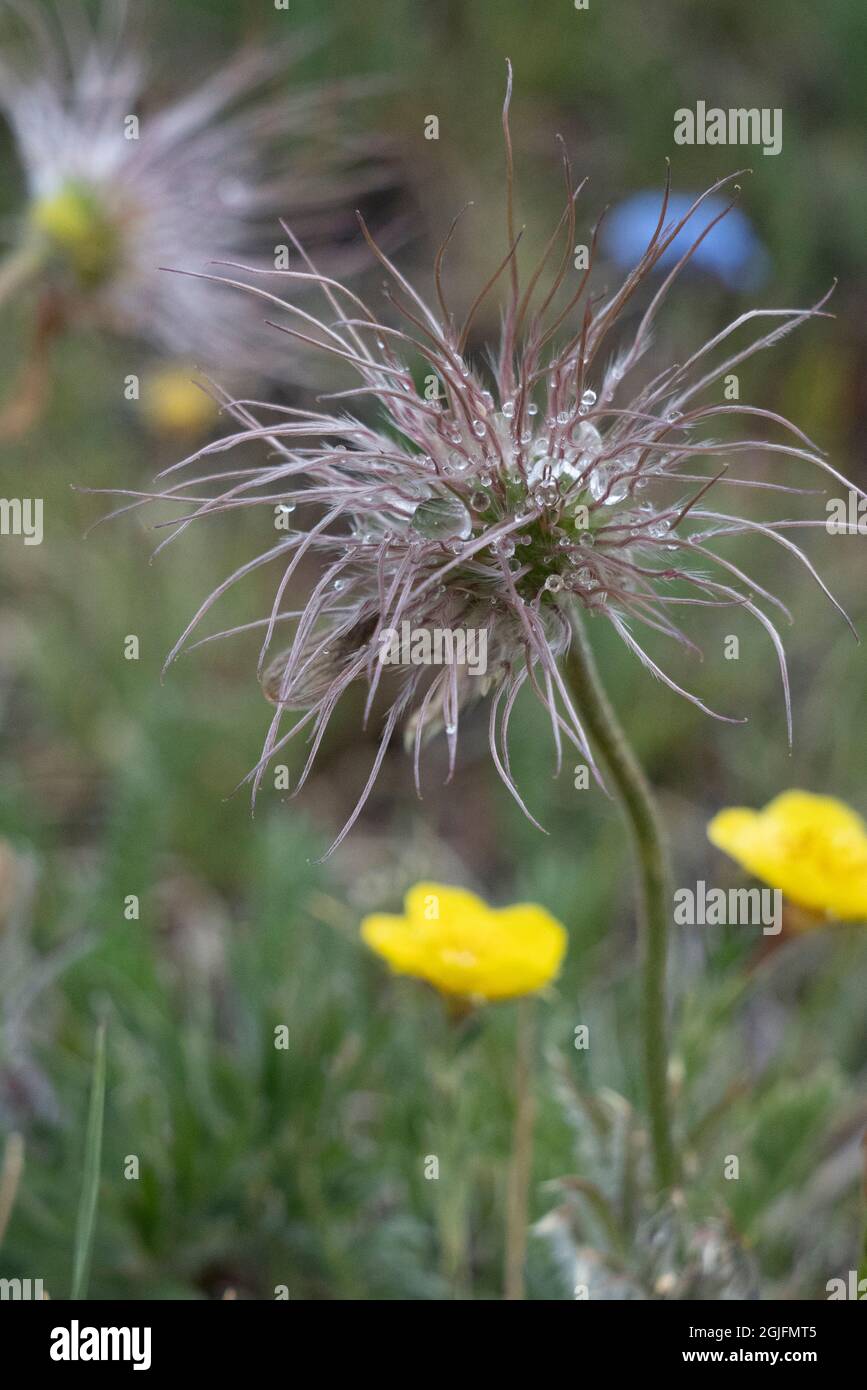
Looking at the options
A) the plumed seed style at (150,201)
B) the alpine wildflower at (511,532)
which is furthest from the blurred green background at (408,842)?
the plumed seed style at (150,201)

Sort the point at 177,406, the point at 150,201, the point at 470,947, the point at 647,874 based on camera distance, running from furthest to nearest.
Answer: the point at 177,406 < the point at 150,201 < the point at 470,947 < the point at 647,874

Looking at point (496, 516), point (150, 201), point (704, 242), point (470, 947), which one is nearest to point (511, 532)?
Answer: point (496, 516)

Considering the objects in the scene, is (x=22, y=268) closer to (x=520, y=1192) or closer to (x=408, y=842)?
(x=408, y=842)

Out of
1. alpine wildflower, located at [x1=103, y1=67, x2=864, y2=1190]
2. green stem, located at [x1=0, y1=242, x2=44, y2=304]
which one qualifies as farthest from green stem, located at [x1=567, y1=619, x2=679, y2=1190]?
green stem, located at [x1=0, y1=242, x2=44, y2=304]

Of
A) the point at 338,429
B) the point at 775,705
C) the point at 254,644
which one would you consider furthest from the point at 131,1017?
the point at 775,705

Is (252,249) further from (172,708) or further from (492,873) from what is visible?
(492,873)

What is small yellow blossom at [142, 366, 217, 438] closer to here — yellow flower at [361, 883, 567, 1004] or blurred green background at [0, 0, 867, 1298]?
blurred green background at [0, 0, 867, 1298]
